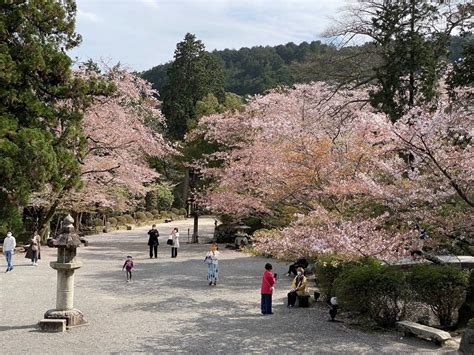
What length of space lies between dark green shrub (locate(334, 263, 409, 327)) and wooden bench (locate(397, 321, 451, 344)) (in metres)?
0.47

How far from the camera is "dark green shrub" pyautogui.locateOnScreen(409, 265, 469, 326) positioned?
9109mm

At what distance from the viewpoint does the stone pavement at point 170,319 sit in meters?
8.20

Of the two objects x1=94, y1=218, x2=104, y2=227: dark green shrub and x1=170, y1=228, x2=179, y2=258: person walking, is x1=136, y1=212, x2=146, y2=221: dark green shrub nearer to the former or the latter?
x1=94, y1=218, x2=104, y2=227: dark green shrub

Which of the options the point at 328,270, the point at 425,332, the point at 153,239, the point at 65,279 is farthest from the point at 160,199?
the point at 425,332

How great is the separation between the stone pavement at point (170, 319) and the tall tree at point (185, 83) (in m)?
30.3

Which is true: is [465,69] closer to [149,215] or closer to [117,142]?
[117,142]

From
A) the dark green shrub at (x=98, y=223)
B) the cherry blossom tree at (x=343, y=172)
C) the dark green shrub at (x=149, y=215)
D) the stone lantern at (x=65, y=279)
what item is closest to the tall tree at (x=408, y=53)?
the cherry blossom tree at (x=343, y=172)

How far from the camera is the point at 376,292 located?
9406mm

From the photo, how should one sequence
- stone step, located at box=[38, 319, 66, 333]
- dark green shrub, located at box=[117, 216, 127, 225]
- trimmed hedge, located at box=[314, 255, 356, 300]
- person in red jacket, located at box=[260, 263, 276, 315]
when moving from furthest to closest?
dark green shrub, located at box=[117, 216, 127, 225]
trimmed hedge, located at box=[314, 255, 356, 300]
person in red jacket, located at box=[260, 263, 276, 315]
stone step, located at box=[38, 319, 66, 333]

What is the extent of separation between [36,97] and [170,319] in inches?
407

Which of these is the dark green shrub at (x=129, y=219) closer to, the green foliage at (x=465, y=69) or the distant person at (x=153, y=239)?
the distant person at (x=153, y=239)

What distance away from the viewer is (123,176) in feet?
82.0

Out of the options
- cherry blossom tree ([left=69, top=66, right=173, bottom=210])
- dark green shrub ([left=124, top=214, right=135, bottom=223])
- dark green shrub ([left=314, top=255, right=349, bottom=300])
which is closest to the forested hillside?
dark green shrub ([left=124, top=214, right=135, bottom=223])

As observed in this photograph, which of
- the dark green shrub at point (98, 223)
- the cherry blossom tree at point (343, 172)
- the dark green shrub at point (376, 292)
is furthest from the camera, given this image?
the dark green shrub at point (98, 223)
